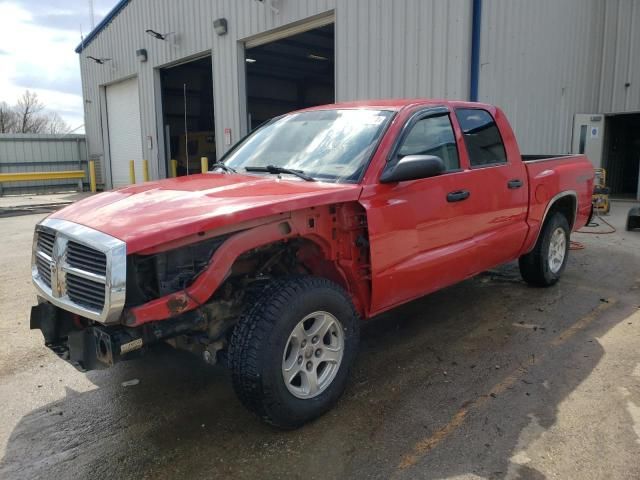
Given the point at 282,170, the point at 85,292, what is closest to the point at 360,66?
the point at 282,170

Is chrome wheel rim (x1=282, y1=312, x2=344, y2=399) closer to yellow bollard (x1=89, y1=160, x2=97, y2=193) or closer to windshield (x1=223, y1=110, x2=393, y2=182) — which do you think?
windshield (x1=223, y1=110, x2=393, y2=182)

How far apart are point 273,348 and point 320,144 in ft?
5.62

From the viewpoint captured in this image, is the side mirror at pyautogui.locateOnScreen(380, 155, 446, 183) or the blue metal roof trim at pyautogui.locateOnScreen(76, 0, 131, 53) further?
the blue metal roof trim at pyautogui.locateOnScreen(76, 0, 131, 53)

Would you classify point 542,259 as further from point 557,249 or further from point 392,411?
point 392,411

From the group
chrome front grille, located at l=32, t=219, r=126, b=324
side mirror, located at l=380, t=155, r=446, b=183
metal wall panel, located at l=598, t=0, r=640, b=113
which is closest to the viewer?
chrome front grille, located at l=32, t=219, r=126, b=324

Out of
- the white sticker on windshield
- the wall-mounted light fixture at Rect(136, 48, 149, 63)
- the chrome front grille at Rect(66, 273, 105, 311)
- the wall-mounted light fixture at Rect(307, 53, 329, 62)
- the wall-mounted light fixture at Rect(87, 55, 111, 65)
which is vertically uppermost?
the wall-mounted light fixture at Rect(307, 53, 329, 62)

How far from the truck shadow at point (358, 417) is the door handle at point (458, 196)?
3.92 ft

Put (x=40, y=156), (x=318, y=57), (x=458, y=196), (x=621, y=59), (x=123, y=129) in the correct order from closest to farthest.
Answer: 1. (x=458, y=196)
2. (x=621, y=59)
3. (x=123, y=129)
4. (x=318, y=57)
5. (x=40, y=156)

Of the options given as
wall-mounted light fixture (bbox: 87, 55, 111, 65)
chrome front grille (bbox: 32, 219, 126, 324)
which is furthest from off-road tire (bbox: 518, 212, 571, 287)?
wall-mounted light fixture (bbox: 87, 55, 111, 65)

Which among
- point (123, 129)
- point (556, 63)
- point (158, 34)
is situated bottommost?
point (123, 129)

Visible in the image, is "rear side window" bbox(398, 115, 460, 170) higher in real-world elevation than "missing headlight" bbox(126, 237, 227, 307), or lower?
higher

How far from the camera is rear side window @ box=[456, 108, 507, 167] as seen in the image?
175 inches

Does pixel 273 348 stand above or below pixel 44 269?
below

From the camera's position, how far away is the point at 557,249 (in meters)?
5.93
